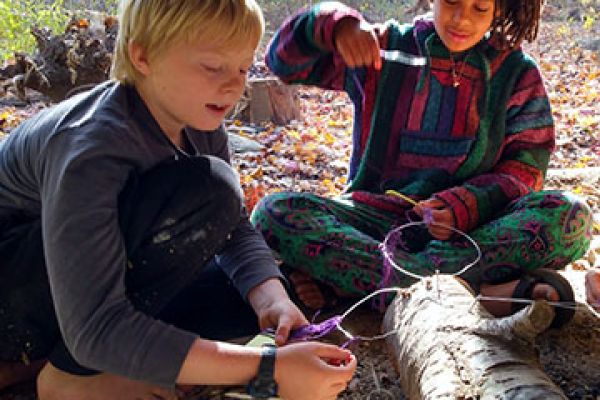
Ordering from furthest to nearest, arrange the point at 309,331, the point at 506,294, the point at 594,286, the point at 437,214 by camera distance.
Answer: the point at 437,214, the point at 506,294, the point at 594,286, the point at 309,331

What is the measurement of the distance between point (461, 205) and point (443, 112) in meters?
0.37

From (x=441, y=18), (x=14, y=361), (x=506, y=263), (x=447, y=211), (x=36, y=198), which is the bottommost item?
(x=14, y=361)

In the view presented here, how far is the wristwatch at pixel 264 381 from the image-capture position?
1.28 metres

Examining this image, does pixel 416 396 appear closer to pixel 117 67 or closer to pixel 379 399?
pixel 379 399

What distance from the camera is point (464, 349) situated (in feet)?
4.25

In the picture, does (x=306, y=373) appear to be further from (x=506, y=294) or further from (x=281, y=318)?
(x=506, y=294)

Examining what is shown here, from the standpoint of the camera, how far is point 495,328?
4.23ft

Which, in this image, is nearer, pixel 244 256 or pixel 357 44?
pixel 244 256

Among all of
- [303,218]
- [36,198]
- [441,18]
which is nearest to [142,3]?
[36,198]

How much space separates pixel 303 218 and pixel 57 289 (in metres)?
0.97

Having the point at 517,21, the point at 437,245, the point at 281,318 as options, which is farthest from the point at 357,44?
the point at 281,318

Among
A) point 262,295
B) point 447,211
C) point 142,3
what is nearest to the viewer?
point 142,3

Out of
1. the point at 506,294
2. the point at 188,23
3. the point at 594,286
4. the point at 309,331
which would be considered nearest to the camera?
the point at 188,23

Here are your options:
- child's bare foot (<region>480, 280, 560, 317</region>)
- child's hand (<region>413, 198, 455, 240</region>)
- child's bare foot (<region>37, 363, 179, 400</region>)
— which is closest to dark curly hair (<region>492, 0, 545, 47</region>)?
child's hand (<region>413, 198, 455, 240</region>)
